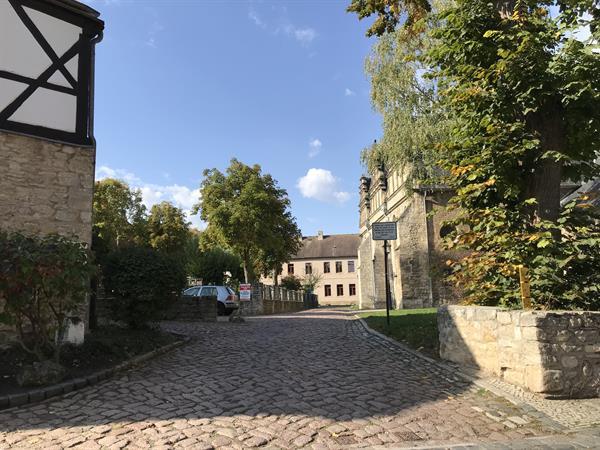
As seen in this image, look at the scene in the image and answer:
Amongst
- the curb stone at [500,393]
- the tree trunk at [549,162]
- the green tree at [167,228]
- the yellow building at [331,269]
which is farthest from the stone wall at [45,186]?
the yellow building at [331,269]

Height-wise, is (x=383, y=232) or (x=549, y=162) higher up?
(x=549, y=162)

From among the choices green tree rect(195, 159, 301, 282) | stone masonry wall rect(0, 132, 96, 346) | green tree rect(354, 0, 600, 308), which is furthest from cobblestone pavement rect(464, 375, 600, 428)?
green tree rect(195, 159, 301, 282)

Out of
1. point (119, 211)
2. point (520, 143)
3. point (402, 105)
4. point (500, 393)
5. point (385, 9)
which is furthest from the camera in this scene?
point (119, 211)

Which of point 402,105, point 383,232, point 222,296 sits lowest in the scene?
point 222,296

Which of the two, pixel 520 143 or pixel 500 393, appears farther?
pixel 520 143

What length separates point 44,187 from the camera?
9.48m

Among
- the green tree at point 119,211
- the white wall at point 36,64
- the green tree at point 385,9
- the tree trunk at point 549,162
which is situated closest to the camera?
the tree trunk at point 549,162

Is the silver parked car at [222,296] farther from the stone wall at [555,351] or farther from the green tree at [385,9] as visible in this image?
the stone wall at [555,351]

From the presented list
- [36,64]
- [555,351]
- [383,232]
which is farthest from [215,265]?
[555,351]

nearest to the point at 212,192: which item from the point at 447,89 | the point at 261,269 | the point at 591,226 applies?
the point at 261,269

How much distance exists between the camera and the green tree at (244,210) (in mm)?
28234

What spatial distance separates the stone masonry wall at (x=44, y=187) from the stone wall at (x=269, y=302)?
1537 cm

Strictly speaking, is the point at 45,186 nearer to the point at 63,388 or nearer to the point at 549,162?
the point at 63,388

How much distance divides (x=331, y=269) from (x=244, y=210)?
4548 centimetres
